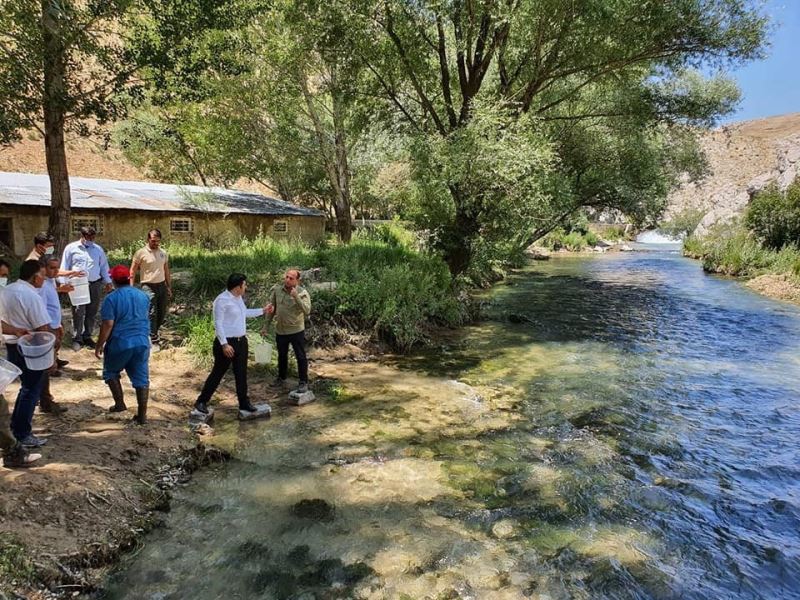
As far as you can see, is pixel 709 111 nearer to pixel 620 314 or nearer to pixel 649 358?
pixel 620 314

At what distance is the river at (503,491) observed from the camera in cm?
439

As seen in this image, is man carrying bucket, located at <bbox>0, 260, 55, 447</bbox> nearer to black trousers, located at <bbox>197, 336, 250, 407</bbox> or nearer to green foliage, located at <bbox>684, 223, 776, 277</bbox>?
black trousers, located at <bbox>197, 336, 250, 407</bbox>

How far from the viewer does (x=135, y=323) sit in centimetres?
623

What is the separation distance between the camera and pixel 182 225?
1938 centimetres

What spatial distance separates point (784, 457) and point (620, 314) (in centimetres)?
1132

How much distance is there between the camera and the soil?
13.2 feet

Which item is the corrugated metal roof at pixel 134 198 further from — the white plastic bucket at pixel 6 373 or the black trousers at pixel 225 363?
the white plastic bucket at pixel 6 373

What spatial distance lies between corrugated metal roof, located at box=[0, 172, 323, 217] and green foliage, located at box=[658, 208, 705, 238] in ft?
192

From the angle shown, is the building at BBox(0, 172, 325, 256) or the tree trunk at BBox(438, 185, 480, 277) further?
the tree trunk at BBox(438, 185, 480, 277)

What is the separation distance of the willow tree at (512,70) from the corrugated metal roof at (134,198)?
7.29m

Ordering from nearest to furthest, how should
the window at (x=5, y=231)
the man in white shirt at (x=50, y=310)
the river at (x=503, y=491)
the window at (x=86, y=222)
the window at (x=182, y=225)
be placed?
1. the river at (x=503, y=491)
2. the man in white shirt at (x=50, y=310)
3. the window at (x=5, y=231)
4. the window at (x=86, y=222)
5. the window at (x=182, y=225)

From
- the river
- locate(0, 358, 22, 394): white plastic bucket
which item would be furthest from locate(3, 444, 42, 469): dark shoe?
the river

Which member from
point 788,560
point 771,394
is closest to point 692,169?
point 771,394

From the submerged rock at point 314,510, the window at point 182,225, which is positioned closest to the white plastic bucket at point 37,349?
the submerged rock at point 314,510
